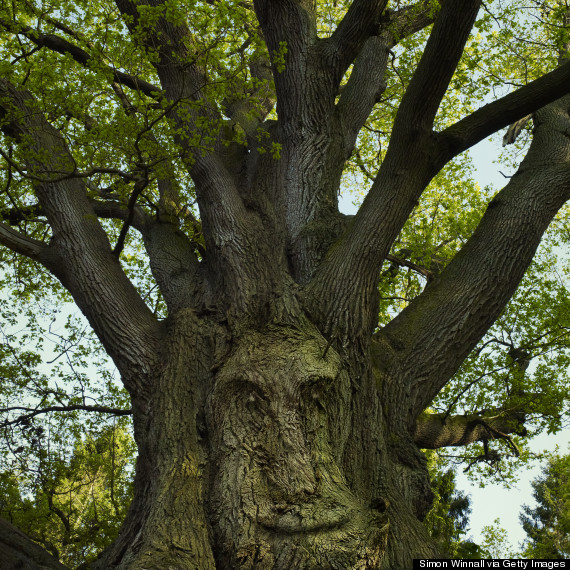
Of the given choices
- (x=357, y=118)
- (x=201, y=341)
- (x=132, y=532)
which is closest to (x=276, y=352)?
(x=201, y=341)

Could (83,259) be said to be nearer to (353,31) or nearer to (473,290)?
(473,290)

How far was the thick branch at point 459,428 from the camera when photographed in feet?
20.3

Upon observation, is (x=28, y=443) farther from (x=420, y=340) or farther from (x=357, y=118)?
(x=357, y=118)

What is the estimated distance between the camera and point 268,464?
3877 mm

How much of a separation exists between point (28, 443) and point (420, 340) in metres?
5.52

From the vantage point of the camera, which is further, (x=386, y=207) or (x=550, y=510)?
(x=550, y=510)

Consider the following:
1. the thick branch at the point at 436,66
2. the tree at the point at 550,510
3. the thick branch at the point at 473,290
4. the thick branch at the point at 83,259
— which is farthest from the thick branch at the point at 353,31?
the tree at the point at 550,510

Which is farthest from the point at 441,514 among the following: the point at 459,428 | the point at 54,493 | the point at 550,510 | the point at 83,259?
the point at 550,510

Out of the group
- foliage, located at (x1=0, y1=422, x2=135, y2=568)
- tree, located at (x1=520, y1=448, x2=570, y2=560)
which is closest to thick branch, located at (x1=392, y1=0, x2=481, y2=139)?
foliage, located at (x1=0, y1=422, x2=135, y2=568)

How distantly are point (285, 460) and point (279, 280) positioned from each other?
2.09 m

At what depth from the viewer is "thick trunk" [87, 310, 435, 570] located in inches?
136

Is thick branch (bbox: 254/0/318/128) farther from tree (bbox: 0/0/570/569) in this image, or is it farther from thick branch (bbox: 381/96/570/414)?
thick branch (bbox: 381/96/570/414)

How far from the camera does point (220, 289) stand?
567 centimetres

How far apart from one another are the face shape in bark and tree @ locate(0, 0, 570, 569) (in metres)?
0.02
